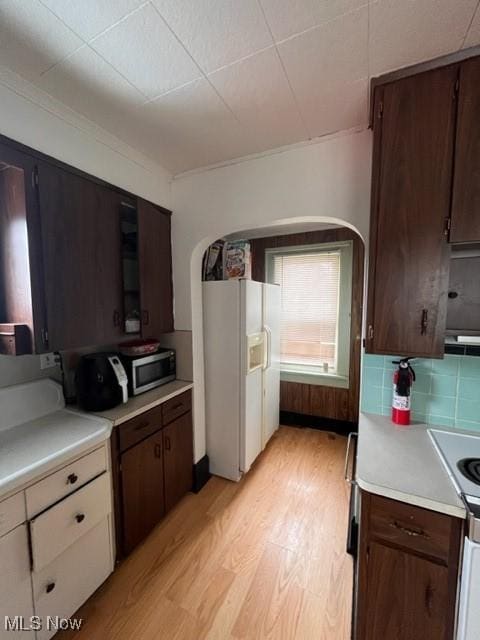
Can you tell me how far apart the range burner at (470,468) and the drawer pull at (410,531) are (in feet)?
0.89

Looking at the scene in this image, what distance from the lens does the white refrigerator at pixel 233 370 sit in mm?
2072

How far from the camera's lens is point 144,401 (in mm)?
1690

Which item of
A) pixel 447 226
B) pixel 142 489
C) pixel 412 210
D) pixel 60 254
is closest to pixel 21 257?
pixel 60 254

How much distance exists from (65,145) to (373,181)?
160 centimetres

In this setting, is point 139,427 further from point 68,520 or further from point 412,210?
point 412,210

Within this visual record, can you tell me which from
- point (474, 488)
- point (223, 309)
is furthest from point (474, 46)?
point (223, 309)

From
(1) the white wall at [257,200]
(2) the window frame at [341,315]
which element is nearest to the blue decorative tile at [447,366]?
(1) the white wall at [257,200]

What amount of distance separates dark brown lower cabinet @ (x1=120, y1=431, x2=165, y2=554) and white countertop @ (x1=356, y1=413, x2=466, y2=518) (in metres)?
1.23

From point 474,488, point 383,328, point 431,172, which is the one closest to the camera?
point 474,488

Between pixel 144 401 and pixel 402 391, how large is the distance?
151 centimetres

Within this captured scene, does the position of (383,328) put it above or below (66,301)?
below

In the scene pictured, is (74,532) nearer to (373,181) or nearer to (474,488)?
(474,488)

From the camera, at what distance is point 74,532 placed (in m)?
1.21

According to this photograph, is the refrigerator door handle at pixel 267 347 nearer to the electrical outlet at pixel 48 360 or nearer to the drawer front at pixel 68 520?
the drawer front at pixel 68 520
